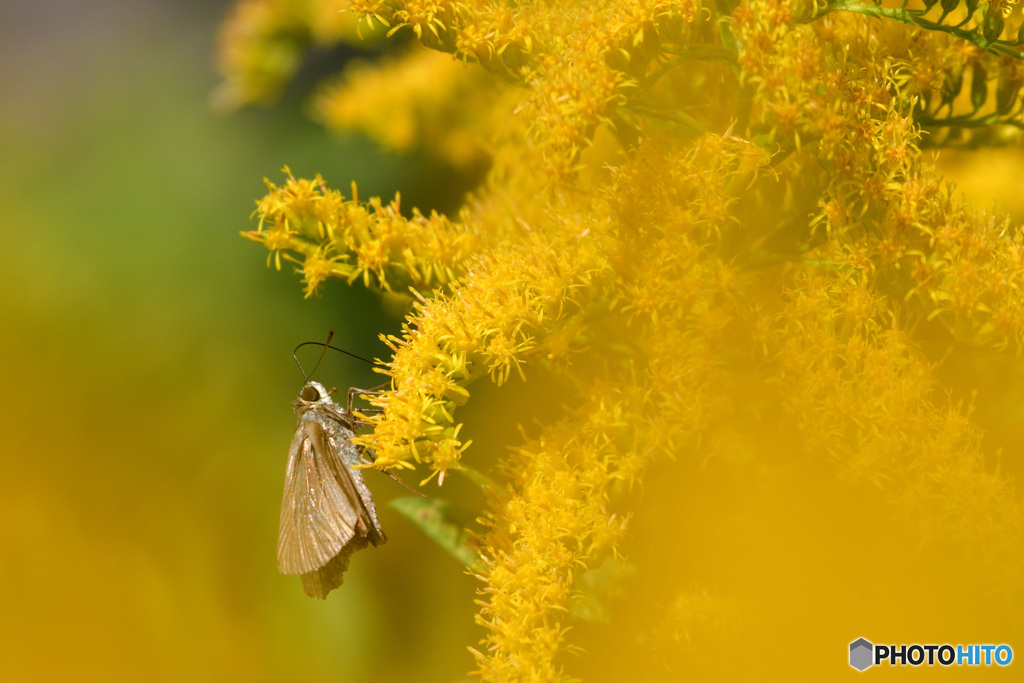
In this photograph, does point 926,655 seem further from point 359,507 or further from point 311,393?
point 311,393

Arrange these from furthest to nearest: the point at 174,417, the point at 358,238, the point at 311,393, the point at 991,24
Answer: the point at 174,417
the point at 311,393
the point at 358,238
the point at 991,24

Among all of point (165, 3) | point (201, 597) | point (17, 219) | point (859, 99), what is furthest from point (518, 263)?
point (165, 3)

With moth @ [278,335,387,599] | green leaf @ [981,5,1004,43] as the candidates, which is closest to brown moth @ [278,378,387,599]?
moth @ [278,335,387,599]

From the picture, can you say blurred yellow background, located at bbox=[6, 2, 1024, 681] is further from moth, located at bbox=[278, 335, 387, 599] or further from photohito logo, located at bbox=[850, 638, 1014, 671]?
photohito logo, located at bbox=[850, 638, 1014, 671]

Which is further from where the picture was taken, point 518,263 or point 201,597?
point 201,597

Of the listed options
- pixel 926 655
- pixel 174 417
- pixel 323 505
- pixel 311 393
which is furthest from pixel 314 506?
pixel 926 655

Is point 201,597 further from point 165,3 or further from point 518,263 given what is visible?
point 165,3

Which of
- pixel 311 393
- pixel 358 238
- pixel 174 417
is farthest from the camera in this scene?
pixel 174 417
